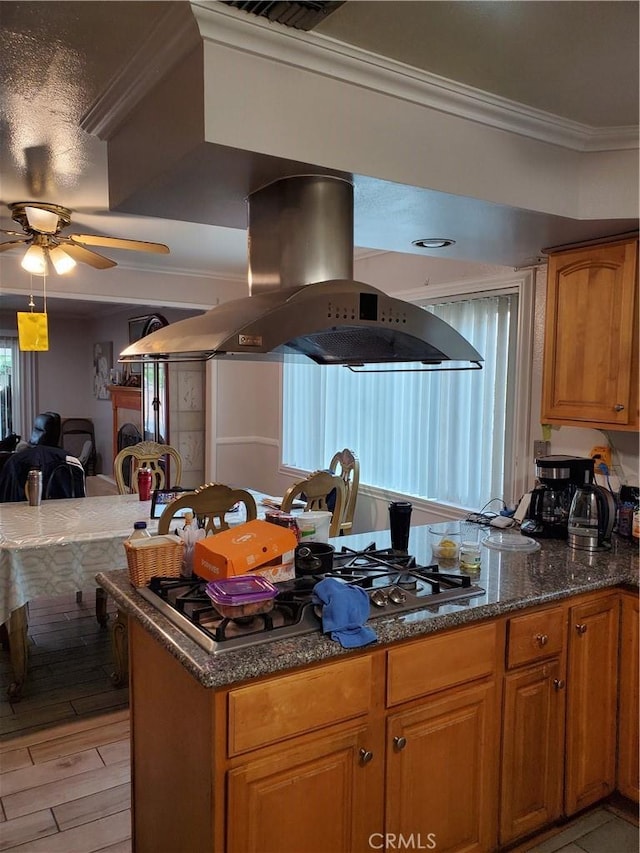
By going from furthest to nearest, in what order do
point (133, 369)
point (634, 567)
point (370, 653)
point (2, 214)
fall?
point (133, 369) < point (2, 214) < point (634, 567) < point (370, 653)

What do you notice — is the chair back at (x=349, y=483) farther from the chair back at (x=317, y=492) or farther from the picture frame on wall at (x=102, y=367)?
the picture frame on wall at (x=102, y=367)

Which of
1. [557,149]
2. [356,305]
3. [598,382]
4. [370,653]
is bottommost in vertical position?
[370,653]

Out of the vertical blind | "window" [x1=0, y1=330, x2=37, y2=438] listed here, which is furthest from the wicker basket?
"window" [x1=0, y1=330, x2=37, y2=438]

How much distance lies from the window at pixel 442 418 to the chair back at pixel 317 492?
1.98 ft

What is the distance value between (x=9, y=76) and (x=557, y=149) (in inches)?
73.6

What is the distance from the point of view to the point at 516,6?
1.56m

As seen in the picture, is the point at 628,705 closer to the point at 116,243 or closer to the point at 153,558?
the point at 153,558

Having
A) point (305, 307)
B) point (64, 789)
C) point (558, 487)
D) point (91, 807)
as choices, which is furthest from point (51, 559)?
point (558, 487)

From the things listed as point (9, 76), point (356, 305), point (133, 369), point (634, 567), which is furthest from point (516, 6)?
point (133, 369)

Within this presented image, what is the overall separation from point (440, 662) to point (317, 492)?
1496mm

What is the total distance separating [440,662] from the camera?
1.80 metres

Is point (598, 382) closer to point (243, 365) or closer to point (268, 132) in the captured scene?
point (268, 132)

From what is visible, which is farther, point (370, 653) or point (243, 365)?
point (243, 365)

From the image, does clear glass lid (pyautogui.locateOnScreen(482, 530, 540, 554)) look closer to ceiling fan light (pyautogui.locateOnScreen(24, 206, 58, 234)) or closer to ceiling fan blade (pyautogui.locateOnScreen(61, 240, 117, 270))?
ceiling fan blade (pyautogui.locateOnScreen(61, 240, 117, 270))
